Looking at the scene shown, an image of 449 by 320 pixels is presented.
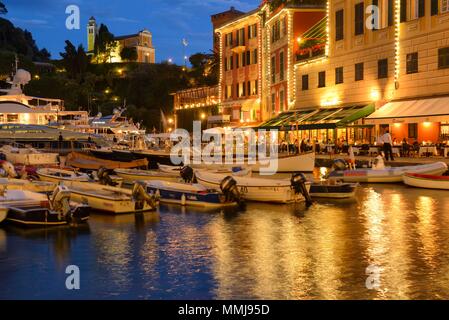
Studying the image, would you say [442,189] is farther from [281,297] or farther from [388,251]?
[281,297]

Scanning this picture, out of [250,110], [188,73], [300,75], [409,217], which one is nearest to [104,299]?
[409,217]

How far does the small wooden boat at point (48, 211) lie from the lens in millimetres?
20141

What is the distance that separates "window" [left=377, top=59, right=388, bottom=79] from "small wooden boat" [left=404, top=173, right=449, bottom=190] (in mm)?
12223

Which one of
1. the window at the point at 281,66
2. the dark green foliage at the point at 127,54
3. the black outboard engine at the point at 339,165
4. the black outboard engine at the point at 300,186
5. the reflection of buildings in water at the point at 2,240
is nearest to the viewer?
the reflection of buildings in water at the point at 2,240

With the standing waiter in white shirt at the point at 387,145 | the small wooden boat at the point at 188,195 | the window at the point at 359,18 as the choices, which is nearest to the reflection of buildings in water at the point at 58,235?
the small wooden boat at the point at 188,195

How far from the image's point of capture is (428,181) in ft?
100

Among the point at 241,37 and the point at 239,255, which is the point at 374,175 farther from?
the point at 241,37

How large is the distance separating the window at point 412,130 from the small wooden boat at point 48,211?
26.8 metres

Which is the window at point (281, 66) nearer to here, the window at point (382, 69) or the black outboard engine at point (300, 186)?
the window at point (382, 69)

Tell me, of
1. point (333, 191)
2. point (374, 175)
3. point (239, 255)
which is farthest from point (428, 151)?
point (239, 255)

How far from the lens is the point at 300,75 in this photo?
52750 mm

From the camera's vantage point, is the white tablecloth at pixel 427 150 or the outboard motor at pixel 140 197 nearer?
the outboard motor at pixel 140 197

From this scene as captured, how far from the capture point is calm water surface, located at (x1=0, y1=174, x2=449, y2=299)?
12.8 meters

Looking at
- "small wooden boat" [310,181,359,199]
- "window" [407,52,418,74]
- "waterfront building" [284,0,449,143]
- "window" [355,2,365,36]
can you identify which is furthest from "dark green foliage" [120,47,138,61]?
"small wooden boat" [310,181,359,199]
